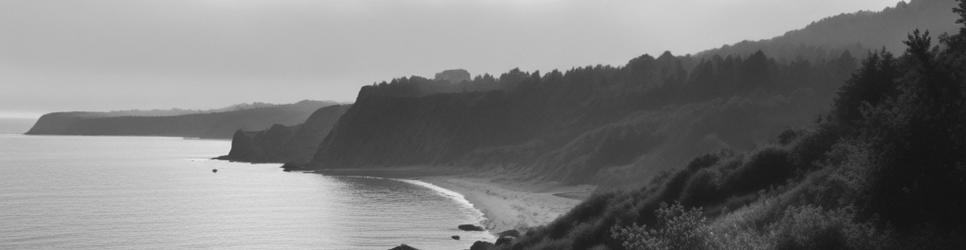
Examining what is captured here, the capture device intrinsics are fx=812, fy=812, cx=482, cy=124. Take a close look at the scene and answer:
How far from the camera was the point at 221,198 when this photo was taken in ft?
334

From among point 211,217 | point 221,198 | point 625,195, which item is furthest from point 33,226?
point 625,195

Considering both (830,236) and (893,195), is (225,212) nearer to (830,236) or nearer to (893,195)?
(830,236)

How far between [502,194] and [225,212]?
3371 cm

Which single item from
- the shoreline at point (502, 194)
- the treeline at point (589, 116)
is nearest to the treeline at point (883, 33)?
the treeline at point (589, 116)

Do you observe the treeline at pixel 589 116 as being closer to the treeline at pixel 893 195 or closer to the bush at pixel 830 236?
the treeline at pixel 893 195

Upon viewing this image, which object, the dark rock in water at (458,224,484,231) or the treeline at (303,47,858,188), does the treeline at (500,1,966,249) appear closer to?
the dark rock in water at (458,224,484,231)

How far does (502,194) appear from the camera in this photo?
102 metres

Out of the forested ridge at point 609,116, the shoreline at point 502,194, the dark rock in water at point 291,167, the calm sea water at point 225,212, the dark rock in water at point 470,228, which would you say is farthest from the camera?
the dark rock in water at point 291,167

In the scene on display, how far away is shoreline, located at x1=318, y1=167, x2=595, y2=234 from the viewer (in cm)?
7469

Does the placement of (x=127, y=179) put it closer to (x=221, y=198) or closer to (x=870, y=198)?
(x=221, y=198)

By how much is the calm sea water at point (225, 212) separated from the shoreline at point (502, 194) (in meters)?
2.70

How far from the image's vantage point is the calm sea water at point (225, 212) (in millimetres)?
64062

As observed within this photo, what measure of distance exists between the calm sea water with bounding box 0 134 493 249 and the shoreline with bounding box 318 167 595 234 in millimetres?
2703

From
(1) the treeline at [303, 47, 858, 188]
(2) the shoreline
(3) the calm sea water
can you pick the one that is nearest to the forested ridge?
(1) the treeline at [303, 47, 858, 188]
